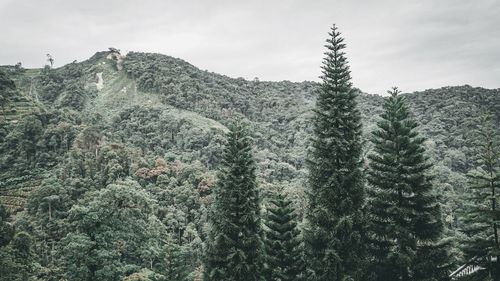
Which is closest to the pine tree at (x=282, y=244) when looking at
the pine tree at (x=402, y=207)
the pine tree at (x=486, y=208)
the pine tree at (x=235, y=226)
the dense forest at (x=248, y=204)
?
the dense forest at (x=248, y=204)

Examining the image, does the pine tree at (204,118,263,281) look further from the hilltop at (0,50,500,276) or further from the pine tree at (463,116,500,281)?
the pine tree at (463,116,500,281)

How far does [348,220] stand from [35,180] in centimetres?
5522

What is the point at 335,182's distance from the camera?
23.6 m

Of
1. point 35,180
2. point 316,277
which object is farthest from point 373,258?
point 35,180

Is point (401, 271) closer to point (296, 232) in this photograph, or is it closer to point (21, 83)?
point (296, 232)

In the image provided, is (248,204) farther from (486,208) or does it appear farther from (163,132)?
(163,132)

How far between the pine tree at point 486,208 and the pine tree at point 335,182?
5.56 meters

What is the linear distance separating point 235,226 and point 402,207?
9997 millimetres

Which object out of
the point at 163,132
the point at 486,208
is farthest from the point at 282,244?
the point at 163,132

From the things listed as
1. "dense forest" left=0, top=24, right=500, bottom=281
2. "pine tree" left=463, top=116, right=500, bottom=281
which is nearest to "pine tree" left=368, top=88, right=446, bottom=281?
"dense forest" left=0, top=24, right=500, bottom=281

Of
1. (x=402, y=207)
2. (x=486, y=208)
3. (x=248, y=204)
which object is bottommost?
(x=248, y=204)

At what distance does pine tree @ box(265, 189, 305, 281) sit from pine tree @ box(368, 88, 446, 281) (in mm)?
5906

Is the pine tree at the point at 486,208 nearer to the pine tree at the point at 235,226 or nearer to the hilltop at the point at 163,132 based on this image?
the hilltop at the point at 163,132

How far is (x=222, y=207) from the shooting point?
26.4 m
